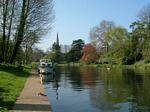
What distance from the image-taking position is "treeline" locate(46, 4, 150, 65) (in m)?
96.8

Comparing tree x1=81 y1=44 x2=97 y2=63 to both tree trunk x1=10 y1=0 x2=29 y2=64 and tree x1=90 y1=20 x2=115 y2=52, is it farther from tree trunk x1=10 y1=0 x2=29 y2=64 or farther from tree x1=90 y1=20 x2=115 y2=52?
tree trunk x1=10 y1=0 x2=29 y2=64

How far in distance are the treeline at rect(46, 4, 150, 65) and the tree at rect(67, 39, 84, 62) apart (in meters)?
28.7

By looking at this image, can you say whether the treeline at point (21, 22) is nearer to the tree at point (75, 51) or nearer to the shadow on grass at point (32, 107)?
the shadow on grass at point (32, 107)

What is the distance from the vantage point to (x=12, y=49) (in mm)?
56000

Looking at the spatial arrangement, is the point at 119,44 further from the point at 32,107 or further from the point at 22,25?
the point at 32,107

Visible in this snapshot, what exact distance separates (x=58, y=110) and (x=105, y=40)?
9899 centimetres

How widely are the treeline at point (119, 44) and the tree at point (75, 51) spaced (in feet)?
94.0

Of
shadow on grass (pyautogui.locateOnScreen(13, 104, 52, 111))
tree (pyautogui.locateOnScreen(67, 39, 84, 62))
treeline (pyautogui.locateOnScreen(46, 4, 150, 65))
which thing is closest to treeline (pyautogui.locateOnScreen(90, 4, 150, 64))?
treeline (pyautogui.locateOnScreen(46, 4, 150, 65))

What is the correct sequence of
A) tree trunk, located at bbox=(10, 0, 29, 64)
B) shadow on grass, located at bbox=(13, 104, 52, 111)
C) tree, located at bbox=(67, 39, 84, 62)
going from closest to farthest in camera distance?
shadow on grass, located at bbox=(13, 104, 52, 111), tree trunk, located at bbox=(10, 0, 29, 64), tree, located at bbox=(67, 39, 84, 62)

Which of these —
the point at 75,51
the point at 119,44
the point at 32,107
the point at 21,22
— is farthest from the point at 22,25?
the point at 75,51

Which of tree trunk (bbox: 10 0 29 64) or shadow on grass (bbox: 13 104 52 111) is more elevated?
tree trunk (bbox: 10 0 29 64)

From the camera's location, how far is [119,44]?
358ft

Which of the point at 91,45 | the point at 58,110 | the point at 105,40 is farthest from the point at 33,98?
the point at 91,45

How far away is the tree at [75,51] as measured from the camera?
533ft
